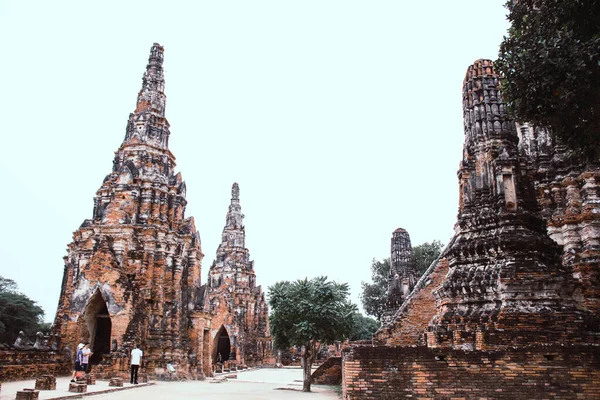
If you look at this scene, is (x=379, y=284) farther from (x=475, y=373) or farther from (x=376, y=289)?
(x=475, y=373)

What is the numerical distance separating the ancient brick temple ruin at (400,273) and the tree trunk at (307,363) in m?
6.25

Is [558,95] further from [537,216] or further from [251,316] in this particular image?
[251,316]

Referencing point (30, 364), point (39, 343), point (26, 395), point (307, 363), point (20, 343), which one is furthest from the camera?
point (307, 363)

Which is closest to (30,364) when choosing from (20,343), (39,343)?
(20,343)

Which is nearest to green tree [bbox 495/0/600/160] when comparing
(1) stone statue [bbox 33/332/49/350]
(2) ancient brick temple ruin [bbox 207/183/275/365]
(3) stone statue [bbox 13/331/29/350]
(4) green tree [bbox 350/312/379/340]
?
(3) stone statue [bbox 13/331/29/350]

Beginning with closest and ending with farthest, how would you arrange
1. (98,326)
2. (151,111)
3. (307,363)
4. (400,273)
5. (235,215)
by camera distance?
(307,363)
(98,326)
(151,111)
(400,273)
(235,215)

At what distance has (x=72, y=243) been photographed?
2277 centimetres

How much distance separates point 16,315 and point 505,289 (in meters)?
42.2

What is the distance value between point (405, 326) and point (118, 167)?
1553 cm

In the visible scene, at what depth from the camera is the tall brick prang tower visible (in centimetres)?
1938

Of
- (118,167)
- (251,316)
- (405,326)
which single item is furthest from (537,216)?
(251,316)

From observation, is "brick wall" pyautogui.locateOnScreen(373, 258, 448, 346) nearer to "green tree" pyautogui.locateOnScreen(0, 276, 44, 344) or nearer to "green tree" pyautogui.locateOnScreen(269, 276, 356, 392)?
"green tree" pyautogui.locateOnScreen(269, 276, 356, 392)

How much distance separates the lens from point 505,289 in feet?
30.7

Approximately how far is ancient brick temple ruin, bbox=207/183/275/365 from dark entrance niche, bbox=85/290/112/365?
Result: 52.3ft
